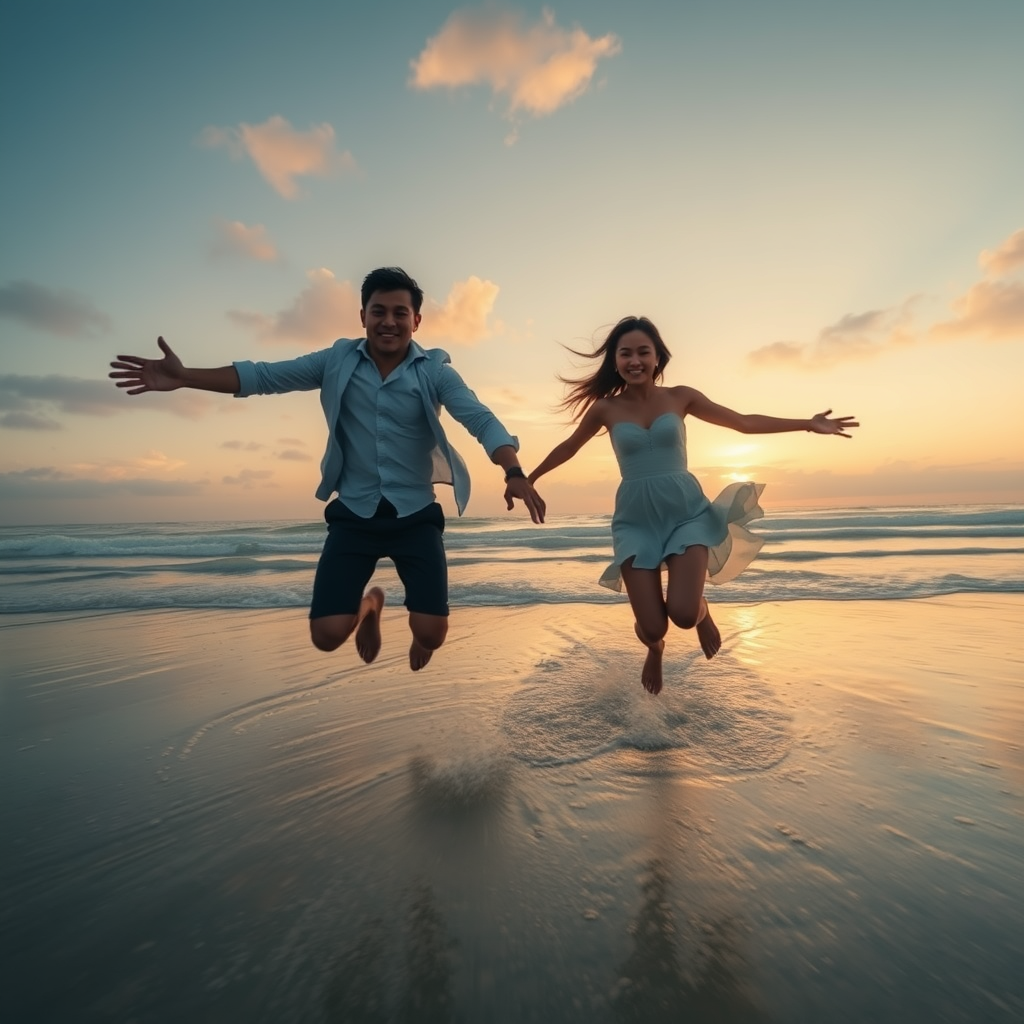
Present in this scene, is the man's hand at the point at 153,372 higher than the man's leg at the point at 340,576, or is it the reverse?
the man's hand at the point at 153,372

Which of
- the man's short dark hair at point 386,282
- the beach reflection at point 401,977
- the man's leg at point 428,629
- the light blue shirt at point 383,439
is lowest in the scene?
the beach reflection at point 401,977

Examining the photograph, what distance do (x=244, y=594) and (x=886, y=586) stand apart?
11.2 metres

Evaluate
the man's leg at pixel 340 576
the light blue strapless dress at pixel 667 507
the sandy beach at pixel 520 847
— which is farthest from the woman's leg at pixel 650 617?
the man's leg at pixel 340 576

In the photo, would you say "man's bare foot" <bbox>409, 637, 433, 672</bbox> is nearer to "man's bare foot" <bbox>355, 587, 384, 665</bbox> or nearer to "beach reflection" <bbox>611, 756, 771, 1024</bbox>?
"man's bare foot" <bbox>355, 587, 384, 665</bbox>

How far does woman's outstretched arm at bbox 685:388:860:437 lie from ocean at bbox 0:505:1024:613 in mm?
4994

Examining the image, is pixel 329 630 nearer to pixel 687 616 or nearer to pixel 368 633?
pixel 368 633

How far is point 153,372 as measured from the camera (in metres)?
3.64

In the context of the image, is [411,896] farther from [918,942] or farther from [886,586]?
[886,586]

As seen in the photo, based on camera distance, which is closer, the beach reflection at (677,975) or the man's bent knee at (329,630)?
the beach reflection at (677,975)

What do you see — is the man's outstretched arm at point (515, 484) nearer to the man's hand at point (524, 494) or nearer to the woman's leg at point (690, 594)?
the man's hand at point (524, 494)

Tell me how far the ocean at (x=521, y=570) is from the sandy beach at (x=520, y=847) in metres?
5.15

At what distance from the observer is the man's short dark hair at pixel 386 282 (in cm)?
391

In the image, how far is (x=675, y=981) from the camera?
1.72 m

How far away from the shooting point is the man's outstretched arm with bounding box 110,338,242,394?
11.8 ft
